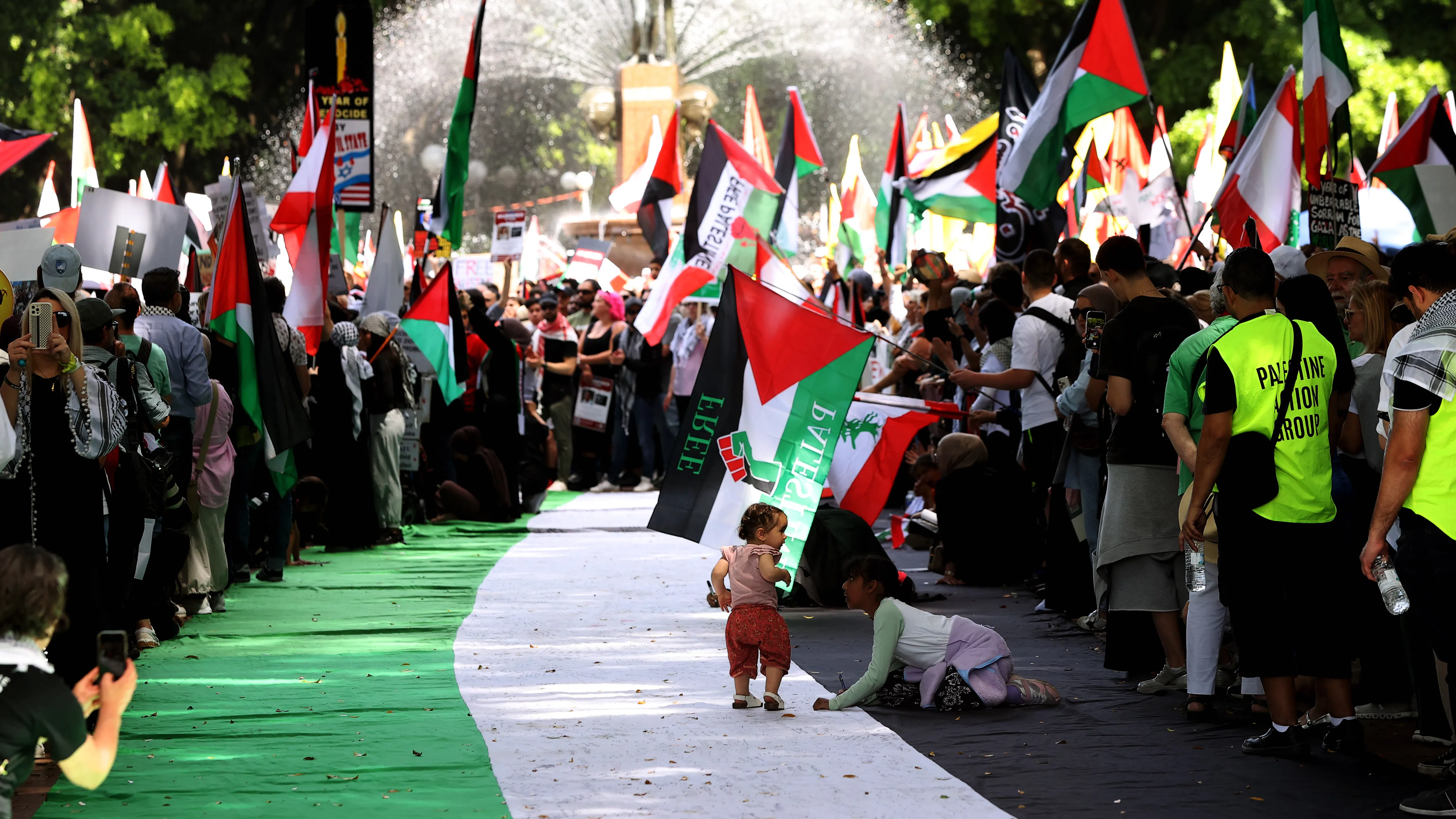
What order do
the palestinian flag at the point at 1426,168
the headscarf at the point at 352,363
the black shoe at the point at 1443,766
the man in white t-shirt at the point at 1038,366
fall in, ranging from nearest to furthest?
the black shoe at the point at 1443,766 → the man in white t-shirt at the point at 1038,366 → the palestinian flag at the point at 1426,168 → the headscarf at the point at 352,363

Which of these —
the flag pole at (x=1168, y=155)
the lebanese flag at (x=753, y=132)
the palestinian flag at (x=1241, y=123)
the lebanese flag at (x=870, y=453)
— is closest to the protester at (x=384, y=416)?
the lebanese flag at (x=870, y=453)

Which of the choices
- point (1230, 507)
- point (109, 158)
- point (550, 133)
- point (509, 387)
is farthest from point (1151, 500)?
point (550, 133)

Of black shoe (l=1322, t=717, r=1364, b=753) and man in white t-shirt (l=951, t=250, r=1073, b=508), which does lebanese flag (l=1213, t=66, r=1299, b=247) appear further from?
black shoe (l=1322, t=717, r=1364, b=753)

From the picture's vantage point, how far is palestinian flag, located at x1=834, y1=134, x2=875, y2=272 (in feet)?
70.1

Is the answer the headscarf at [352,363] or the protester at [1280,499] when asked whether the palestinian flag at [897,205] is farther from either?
the protester at [1280,499]

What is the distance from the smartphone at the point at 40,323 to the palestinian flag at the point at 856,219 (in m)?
15.6

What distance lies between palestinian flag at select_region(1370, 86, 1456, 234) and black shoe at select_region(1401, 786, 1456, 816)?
641cm

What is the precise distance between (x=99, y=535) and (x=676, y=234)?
→ 11.7 m

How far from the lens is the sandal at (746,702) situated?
23.9 feet

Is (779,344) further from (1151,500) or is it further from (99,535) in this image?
(99,535)

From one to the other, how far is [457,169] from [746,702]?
982 centimetres

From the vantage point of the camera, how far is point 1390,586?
213 inches

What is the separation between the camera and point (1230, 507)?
630cm

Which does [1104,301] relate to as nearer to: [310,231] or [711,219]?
[310,231]
